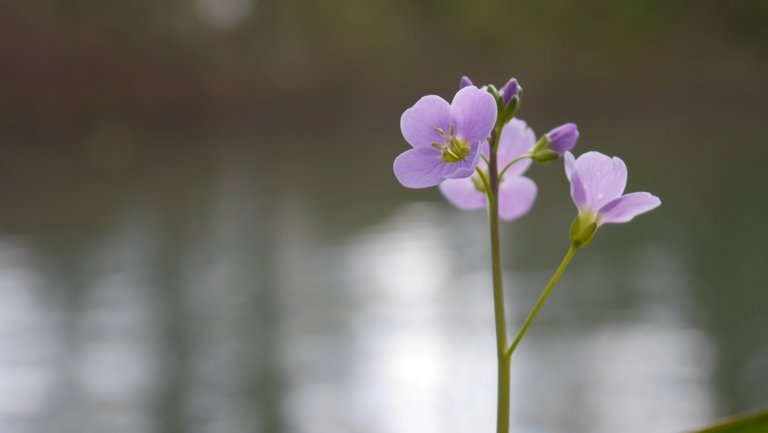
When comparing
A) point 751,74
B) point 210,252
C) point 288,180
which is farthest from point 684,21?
point 210,252

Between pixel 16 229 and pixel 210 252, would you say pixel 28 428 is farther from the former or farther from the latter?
pixel 16 229

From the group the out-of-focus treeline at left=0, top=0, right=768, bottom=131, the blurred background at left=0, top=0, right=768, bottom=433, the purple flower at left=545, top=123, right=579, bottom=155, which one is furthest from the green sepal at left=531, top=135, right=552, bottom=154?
the out-of-focus treeline at left=0, top=0, right=768, bottom=131

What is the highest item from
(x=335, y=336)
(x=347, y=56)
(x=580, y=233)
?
(x=347, y=56)

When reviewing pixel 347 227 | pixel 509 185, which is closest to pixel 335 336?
pixel 347 227

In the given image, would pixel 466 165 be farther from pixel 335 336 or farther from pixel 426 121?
pixel 335 336

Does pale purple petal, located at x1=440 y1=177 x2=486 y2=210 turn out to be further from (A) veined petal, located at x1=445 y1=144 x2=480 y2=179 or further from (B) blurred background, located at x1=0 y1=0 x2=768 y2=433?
(B) blurred background, located at x1=0 y1=0 x2=768 y2=433

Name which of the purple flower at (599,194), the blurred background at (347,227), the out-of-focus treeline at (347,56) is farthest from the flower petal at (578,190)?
the out-of-focus treeline at (347,56)
